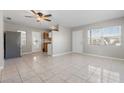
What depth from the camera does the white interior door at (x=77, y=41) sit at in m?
7.27

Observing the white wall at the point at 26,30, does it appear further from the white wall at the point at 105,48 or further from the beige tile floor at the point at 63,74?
the white wall at the point at 105,48

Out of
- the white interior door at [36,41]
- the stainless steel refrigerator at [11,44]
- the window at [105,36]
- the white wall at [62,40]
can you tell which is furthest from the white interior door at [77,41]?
the stainless steel refrigerator at [11,44]

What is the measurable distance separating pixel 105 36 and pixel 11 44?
20.3 feet

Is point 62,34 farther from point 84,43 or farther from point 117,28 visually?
point 117,28

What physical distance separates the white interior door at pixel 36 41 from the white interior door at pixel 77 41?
3.50m

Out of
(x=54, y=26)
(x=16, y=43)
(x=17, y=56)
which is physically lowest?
(x=17, y=56)

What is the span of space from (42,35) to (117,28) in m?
6.68

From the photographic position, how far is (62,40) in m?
7.14

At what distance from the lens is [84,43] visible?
6.98 metres

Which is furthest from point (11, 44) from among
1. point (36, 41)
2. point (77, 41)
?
point (77, 41)

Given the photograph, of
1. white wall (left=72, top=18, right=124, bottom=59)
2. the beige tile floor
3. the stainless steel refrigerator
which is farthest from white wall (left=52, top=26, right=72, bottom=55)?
the beige tile floor

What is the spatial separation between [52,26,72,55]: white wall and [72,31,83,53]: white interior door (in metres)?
0.34
